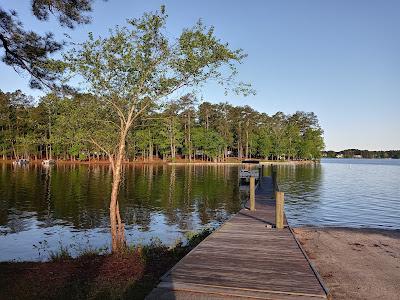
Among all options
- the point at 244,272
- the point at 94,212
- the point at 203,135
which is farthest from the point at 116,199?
the point at 203,135

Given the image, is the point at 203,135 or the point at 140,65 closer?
the point at 140,65

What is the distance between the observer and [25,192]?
35500 millimetres

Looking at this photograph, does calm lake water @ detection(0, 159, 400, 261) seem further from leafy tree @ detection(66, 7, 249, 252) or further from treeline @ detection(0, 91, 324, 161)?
treeline @ detection(0, 91, 324, 161)

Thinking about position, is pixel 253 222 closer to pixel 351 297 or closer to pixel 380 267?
pixel 380 267

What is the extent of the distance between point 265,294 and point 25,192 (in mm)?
34072

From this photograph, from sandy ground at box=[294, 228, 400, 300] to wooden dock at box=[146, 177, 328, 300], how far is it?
87 cm

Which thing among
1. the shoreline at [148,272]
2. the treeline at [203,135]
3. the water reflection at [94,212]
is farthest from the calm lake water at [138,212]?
the treeline at [203,135]

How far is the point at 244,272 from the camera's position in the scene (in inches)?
315

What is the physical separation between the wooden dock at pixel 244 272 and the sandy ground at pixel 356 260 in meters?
0.87

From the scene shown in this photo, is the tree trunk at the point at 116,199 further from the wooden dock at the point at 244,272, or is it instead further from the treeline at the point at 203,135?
the treeline at the point at 203,135

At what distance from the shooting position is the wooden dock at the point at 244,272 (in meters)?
6.79

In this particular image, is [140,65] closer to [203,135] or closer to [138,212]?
[138,212]

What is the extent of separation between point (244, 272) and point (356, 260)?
15.9 ft

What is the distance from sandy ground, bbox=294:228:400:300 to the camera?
8.27 metres
